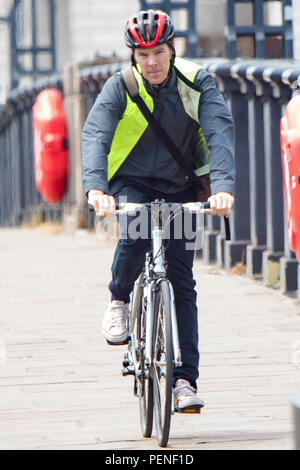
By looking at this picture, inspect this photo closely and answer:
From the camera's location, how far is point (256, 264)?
8.77 meters

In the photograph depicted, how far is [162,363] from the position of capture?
459cm

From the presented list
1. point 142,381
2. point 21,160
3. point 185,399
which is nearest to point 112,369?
point 142,381

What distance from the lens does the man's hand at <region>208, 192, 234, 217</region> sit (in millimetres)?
4531

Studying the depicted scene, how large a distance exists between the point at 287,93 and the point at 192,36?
14.4 feet

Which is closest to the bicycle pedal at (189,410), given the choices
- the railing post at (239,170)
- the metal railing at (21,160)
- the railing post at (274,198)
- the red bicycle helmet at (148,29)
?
the red bicycle helmet at (148,29)

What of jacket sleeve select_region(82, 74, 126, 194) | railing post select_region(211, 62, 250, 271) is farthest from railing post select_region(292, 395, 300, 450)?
railing post select_region(211, 62, 250, 271)

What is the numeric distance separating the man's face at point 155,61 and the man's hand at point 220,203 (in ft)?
1.77

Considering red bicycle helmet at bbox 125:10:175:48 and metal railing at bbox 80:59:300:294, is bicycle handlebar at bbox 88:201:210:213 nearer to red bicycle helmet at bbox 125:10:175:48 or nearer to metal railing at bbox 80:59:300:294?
red bicycle helmet at bbox 125:10:175:48

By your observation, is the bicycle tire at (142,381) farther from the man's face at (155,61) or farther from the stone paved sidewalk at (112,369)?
the man's face at (155,61)

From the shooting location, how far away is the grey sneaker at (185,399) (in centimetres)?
476

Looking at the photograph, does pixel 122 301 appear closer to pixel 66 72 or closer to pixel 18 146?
pixel 66 72

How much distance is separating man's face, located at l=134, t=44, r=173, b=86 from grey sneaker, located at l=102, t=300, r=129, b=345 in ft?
3.22

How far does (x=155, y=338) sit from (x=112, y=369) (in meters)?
1.40

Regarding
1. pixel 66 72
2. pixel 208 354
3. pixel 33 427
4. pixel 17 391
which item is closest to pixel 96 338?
pixel 208 354
